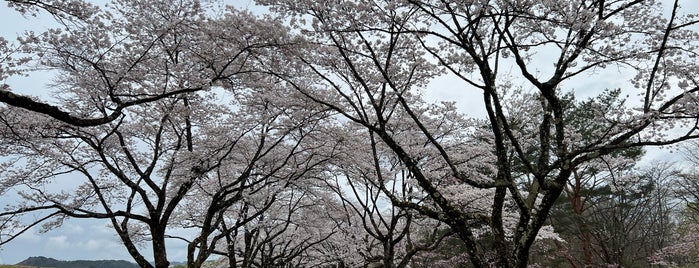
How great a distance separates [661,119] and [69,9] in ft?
25.3

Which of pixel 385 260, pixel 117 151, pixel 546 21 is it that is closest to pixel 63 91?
pixel 117 151

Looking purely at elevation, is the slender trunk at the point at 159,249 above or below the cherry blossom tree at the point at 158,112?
below

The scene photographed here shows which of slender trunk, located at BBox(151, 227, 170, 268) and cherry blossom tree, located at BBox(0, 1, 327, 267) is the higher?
cherry blossom tree, located at BBox(0, 1, 327, 267)

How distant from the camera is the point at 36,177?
980 centimetres

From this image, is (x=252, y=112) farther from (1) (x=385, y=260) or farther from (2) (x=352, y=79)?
(1) (x=385, y=260)

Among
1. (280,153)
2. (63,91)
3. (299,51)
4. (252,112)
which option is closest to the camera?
(299,51)

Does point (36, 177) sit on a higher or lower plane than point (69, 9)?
lower

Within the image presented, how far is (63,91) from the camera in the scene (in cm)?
932

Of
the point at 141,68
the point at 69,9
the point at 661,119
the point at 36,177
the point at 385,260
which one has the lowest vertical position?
the point at 385,260

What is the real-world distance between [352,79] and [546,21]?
14.6ft

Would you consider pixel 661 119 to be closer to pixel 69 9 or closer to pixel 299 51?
pixel 299 51

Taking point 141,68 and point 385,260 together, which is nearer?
point 141,68

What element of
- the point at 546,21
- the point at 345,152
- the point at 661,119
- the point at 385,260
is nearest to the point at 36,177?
the point at 345,152

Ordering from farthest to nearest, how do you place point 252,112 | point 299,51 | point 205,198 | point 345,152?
point 205,198
point 345,152
point 252,112
point 299,51
